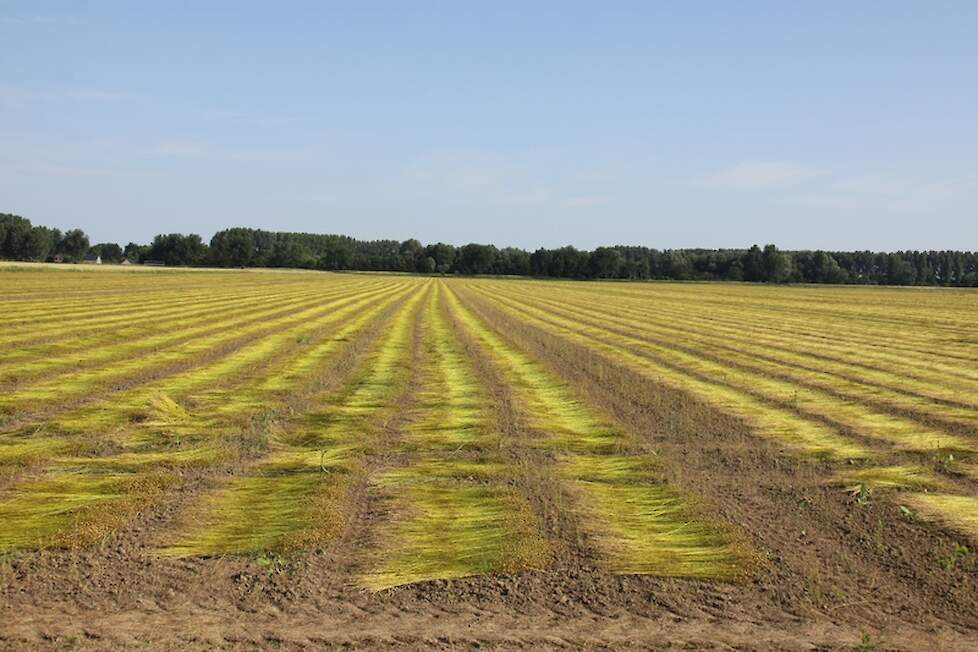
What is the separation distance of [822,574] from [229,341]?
2145cm

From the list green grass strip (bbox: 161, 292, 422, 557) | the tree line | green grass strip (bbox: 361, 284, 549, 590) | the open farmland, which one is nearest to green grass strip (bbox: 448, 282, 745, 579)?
the open farmland

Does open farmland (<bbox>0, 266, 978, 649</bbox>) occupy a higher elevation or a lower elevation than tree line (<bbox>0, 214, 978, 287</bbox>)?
lower

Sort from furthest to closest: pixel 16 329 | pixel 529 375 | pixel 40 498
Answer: pixel 16 329 → pixel 529 375 → pixel 40 498

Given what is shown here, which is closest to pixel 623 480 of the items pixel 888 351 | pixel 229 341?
pixel 229 341

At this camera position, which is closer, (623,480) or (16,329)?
(623,480)

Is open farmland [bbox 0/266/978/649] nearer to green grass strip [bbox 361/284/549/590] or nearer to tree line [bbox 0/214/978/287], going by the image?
green grass strip [bbox 361/284/549/590]

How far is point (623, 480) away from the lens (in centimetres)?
983

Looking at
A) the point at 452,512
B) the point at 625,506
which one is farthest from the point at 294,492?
the point at 625,506

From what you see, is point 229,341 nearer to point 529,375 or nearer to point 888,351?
point 529,375

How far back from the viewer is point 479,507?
8578 mm

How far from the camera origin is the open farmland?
19.9 feet

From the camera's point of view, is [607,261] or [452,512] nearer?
[452,512]

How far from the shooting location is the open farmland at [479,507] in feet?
19.9

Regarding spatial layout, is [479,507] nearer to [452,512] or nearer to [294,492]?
[452,512]
